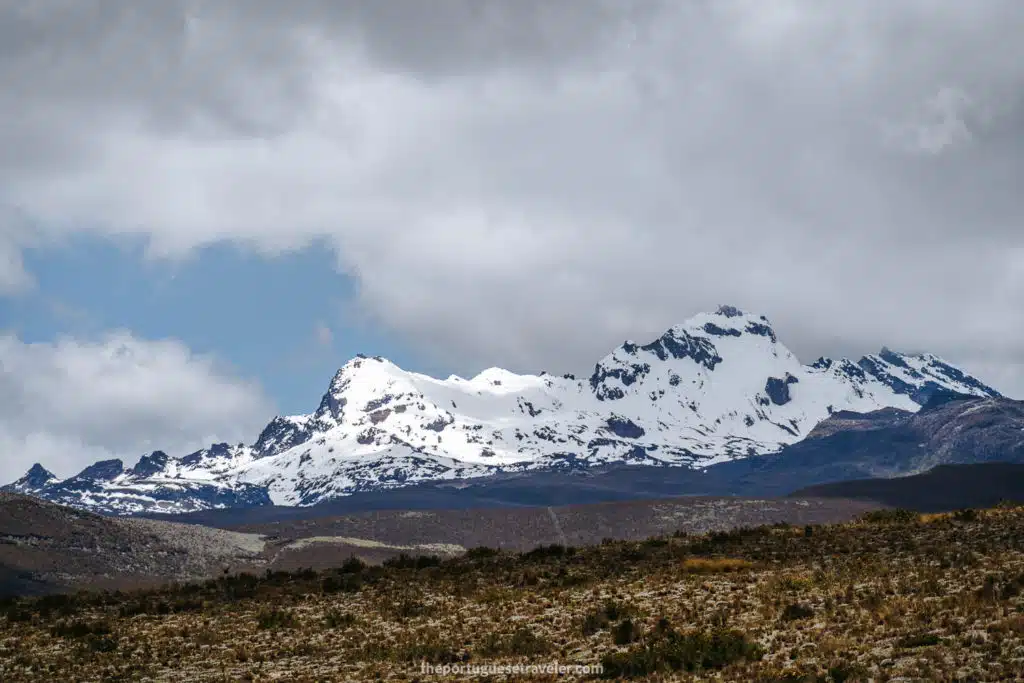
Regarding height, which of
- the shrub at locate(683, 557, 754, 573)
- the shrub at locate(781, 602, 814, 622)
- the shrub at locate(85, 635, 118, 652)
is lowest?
the shrub at locate(85, 635, 118, 652)

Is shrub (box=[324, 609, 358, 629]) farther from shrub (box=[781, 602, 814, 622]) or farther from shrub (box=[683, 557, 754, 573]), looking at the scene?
shrub (box=[781, 602, 814, 622])

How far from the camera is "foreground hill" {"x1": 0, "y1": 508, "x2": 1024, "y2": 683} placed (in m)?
34.6

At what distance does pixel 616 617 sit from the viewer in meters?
43.0

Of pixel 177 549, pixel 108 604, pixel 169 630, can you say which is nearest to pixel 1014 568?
pixel 169 630

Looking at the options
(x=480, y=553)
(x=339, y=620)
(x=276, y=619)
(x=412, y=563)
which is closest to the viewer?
(x=339, y=620)

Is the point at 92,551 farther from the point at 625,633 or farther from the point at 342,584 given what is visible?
the point at 625,633

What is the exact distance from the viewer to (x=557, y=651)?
3956 cm

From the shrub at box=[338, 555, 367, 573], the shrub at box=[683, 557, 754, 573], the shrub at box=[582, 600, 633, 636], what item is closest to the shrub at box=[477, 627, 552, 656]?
the shrub at box=[582, 600, 633, 636]

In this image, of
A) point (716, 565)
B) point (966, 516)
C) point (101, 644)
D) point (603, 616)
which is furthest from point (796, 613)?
point (101, 644)

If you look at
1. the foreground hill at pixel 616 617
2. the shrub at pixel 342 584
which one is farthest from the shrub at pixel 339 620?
the shrub at pixel 342 584

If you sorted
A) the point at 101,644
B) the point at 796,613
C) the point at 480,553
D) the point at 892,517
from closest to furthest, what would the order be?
the point at 796,613, the point at 101,644, the point at 892,517, the point at 480,553

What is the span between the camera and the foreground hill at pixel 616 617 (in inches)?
1362

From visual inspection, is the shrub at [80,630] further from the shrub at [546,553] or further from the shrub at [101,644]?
the shrub at [546,553]

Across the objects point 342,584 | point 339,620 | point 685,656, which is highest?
point 342,584
